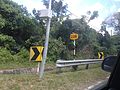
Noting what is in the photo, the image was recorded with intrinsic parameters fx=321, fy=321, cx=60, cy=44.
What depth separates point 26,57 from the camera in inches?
950

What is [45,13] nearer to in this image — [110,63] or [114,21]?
[110,63]

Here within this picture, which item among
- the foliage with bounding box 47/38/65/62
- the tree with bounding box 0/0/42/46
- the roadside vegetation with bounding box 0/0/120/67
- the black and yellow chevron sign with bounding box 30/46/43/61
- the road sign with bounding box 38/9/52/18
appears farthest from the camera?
the foliage with bounding box 47/38/65/62

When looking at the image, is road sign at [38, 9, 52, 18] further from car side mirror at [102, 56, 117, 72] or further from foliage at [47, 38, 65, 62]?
foliage at [47, 38, 65, 62]

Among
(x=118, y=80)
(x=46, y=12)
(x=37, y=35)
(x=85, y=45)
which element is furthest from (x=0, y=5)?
(x=118, y=80)

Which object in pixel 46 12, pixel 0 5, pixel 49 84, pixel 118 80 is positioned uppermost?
pixel 0 5

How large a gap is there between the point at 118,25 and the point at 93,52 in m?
18.3

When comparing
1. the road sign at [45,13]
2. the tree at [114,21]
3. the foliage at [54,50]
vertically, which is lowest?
the foliage at [54,50]

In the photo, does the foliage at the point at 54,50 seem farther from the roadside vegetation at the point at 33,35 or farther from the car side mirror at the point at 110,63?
the car side mirror at the point at 110,63

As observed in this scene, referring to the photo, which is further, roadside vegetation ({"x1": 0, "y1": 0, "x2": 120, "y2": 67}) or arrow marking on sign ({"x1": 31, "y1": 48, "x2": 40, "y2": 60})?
roadside vegetation ({"x1": 0, "y1": 0, "x2": 120, "y2": 67})

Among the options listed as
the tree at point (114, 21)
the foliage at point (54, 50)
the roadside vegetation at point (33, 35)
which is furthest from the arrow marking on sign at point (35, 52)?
the tree at point (114, 21)

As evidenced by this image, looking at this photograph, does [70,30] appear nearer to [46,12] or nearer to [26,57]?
[26,57]

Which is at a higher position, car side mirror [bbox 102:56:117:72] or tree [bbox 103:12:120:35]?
tree [bbox 103:12:120:35]

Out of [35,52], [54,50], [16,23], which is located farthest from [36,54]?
[16,23]

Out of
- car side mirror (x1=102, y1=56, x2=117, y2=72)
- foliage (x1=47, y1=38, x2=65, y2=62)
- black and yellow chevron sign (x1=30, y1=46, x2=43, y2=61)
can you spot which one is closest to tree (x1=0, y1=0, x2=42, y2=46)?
foliage (x1=47, y1=38, x2=65, y2=62)
